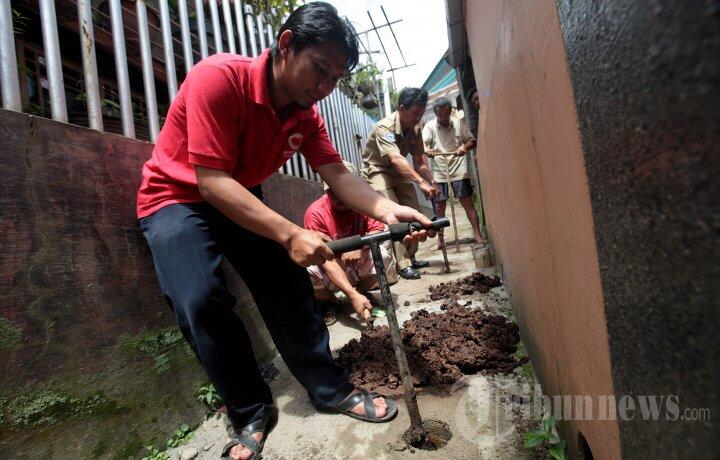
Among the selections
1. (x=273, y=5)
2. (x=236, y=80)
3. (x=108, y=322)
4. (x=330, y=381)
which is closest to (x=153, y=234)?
(x=108, y=322)

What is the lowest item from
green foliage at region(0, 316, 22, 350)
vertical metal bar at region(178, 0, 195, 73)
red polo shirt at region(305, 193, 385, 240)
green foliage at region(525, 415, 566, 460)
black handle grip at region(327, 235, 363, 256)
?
green foliage at region(525, 415, 566, 460)

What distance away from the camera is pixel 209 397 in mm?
2080

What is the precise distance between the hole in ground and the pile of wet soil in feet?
1.01

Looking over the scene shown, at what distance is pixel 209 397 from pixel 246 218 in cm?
120

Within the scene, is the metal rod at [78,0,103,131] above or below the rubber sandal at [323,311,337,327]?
above

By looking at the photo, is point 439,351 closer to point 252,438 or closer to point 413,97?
point 252,438

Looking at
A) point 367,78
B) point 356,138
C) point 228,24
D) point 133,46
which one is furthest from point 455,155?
point 367,78

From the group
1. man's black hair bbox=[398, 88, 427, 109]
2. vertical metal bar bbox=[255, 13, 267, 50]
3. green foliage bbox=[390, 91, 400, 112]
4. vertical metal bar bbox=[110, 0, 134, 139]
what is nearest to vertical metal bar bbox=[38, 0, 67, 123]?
vertical metal bar bbox=[110, 0, 134, 139]

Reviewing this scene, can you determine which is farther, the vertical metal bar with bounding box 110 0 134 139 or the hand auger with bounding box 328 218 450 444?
the vertical metal bar with bounding box 110 0 134 139

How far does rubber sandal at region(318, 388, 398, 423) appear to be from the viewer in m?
1.79

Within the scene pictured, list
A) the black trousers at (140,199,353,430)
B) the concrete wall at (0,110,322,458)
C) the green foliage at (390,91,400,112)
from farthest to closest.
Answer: the green foliage at (390,91,400,112) < the black trousers at (140,199,353,430) < the concrete wall at (0,110,322,458)

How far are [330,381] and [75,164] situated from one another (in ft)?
5.30

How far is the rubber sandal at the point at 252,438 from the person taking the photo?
1.70 metres

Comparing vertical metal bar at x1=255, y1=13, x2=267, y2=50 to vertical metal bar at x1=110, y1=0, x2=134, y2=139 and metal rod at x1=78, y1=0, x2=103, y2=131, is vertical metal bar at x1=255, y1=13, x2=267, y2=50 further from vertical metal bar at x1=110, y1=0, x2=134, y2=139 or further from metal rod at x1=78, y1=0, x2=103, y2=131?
metal rod at x1=78, y1=0, x2=103, y2=131
